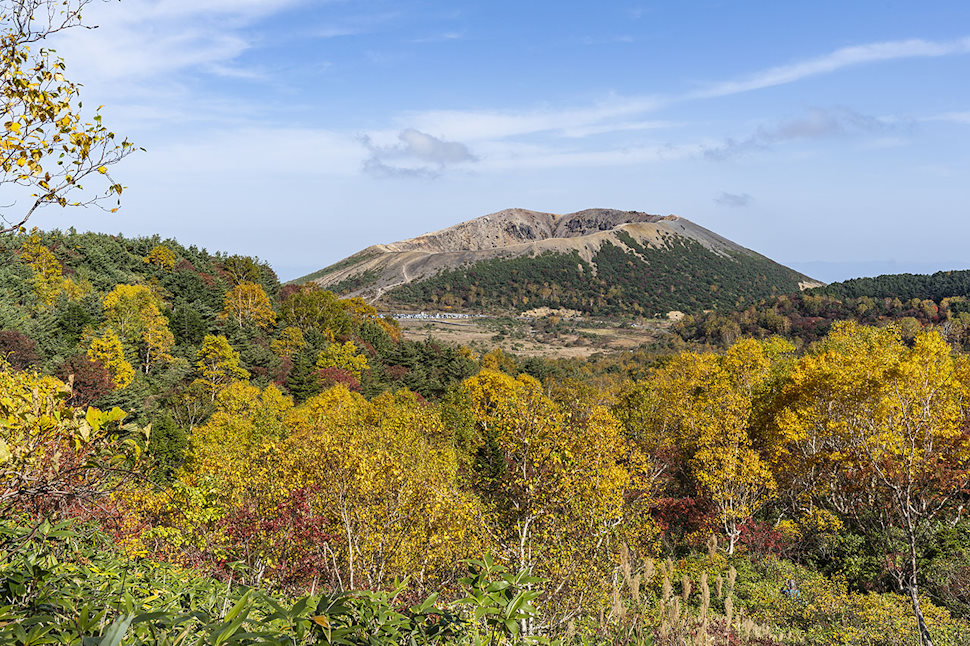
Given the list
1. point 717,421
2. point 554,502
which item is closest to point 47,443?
point 554,502

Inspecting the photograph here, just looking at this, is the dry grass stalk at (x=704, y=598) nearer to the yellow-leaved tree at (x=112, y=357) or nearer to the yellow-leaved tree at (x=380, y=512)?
the yellow-leaved tree at (x=380, y=512)

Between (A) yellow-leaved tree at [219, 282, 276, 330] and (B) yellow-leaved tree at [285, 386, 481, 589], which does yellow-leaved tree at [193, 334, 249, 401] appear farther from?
(B) yellow-leaved tree at [285, 386, 481, 589]

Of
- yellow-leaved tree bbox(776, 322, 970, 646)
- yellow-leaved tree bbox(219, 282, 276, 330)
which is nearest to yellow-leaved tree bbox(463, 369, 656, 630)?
yellow-leaved tree bbox(776, 322, 970, 646)

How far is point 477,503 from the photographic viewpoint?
14367mm

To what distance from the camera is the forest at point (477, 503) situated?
328 centimetres

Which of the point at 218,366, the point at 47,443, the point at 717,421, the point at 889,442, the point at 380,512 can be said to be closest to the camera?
the point at 47,443

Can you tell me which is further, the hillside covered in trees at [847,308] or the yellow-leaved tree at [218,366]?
the hillside covered in trees at [847,308]

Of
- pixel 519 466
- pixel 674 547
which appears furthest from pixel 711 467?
pixel 519 466

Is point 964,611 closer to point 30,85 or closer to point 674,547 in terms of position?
point 674,547

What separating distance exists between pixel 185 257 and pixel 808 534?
90948mm

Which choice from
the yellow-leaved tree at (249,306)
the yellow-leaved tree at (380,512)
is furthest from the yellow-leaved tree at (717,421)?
the yellow-leaved tree at (249,306)

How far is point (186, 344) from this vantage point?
5788 centimetres

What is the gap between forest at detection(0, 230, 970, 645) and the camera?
328cm

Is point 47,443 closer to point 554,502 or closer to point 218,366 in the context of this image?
point 554,502
